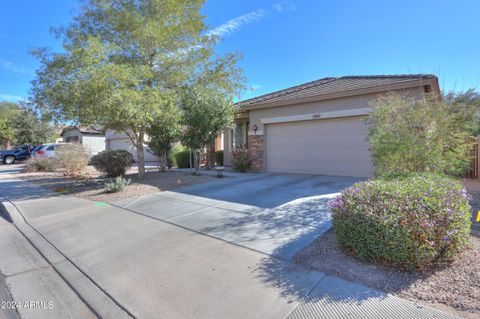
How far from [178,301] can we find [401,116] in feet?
18.6

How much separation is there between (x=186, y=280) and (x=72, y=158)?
1261cm

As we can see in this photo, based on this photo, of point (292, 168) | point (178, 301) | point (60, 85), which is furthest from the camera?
point (292, 168)

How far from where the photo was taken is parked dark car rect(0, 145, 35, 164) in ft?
75.8

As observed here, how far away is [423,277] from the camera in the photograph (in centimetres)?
275

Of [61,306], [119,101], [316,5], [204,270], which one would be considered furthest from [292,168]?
[61,306]

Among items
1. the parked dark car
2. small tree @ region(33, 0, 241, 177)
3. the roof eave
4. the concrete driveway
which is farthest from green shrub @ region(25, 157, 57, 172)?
the roof eave

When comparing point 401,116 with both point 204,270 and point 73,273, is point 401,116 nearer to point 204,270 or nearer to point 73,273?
point 204,270

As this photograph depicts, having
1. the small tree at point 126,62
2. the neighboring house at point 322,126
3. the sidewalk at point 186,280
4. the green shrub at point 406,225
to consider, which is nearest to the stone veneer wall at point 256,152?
the neighboring house at point 322,126

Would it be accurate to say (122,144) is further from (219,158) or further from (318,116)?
(318,116)

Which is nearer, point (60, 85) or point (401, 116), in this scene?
point (401, 116)

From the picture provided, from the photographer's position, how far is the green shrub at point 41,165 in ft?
48.9

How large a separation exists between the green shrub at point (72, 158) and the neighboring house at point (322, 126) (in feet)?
27.9

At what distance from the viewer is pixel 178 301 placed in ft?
8.63

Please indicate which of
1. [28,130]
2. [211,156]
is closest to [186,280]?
[211,156]
